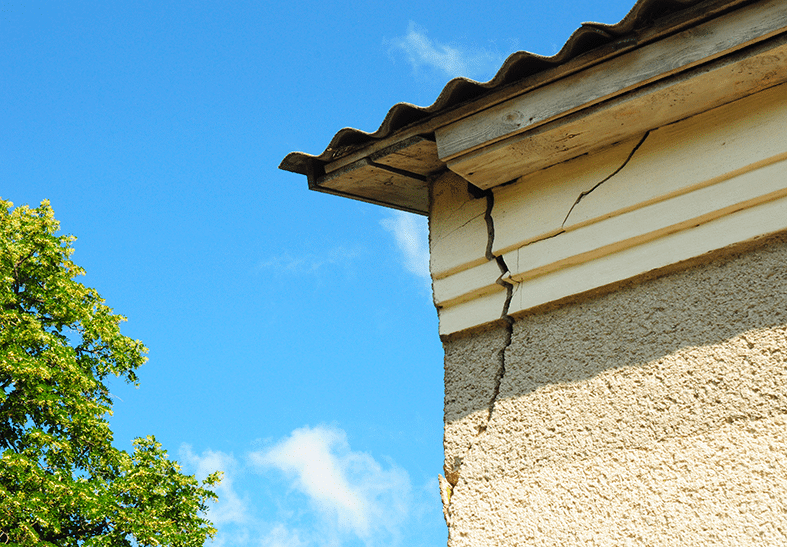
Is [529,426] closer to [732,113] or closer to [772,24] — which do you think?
[732,113]

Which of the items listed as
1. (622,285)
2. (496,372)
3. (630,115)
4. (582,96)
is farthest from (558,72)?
(496,372)

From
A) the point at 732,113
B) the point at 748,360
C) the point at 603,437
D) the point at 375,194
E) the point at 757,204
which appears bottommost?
→ the point at 603,437

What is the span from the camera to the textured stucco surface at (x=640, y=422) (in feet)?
5.36

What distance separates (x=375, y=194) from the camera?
8.64 feet

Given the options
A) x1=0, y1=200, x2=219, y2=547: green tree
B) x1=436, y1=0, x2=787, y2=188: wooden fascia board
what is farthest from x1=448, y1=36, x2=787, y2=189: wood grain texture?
x1=0, y1=200, x2=219, y2=547: green tree

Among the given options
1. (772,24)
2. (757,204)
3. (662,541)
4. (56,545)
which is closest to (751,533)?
(662,541)

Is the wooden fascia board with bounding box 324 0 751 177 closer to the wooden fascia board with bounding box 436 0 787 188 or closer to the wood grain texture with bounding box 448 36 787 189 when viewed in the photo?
the wooden fascia board with bounding box 436 0 787 188

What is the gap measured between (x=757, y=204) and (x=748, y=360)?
443 millimetres

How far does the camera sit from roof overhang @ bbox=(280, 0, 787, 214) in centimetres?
186

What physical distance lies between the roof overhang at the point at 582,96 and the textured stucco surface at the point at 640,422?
A: 506mm

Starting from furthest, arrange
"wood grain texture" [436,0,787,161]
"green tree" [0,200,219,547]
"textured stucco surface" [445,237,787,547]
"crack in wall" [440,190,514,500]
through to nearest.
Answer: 1. "green tree" [0,200,219,547]
2. "crack in wall" [440,190,514,500]
3. "wood grain texture" [436,0,787,161]
4. "textured stucco surface" [445,237,787,547]

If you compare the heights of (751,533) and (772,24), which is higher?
(772,24)

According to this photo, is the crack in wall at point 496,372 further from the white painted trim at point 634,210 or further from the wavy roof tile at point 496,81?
the wavy roof tile at point 496,81

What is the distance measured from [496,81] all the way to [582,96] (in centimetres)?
27
